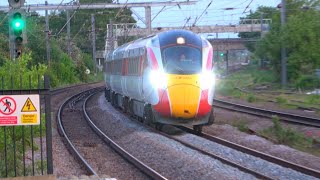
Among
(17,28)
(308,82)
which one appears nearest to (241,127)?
(17,28)

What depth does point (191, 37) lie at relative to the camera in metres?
20.4

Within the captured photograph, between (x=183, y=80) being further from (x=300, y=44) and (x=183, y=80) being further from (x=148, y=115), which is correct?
(x=300, y=44)

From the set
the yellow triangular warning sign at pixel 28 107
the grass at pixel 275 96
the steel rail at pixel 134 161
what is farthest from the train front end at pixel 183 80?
the yellow triangular warning sign at pixel 28 107

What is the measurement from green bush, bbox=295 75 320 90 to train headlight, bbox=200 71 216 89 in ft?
73.4

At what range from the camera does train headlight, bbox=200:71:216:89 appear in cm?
1966

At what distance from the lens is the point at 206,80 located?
1981cm

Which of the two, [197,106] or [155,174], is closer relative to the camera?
[155,174]

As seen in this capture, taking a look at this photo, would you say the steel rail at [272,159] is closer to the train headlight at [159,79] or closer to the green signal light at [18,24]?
the train headlight at [159,79]

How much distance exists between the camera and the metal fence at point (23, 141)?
10.1 metres

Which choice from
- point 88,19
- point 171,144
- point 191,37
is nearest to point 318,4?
point 191,37

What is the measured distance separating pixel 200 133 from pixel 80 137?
165 inches

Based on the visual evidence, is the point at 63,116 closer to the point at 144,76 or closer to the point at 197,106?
the point at 144,76

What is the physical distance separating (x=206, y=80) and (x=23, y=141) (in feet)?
31.3

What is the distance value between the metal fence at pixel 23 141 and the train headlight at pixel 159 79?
4630 millimetres
